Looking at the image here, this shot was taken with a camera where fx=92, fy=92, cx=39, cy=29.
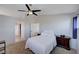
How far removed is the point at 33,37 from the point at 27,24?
547mm

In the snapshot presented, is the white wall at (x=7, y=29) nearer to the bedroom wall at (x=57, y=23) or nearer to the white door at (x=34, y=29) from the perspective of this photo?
the white door at (x=34, y=29)

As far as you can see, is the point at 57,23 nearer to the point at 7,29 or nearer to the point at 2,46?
the point at 7,29

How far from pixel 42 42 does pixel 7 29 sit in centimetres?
129

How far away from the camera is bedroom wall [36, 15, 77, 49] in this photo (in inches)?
136

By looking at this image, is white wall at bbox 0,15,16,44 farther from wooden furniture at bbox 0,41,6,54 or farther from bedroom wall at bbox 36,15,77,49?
bedroom wall at bbox 36,15,77,49

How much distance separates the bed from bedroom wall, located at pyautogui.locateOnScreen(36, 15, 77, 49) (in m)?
0.22

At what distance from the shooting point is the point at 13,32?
10.6 feet

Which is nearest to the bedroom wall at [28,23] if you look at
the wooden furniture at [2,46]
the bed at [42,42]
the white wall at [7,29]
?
the bed at [42,42]

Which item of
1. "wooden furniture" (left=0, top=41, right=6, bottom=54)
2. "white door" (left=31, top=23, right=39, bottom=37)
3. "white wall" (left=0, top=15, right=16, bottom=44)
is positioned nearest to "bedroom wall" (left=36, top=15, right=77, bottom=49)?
"white door" (left=31, top=23, right=39, bottom=37)

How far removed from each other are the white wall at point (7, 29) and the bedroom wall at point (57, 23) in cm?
92

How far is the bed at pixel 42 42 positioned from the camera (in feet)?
10.1

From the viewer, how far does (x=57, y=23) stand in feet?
11.5
